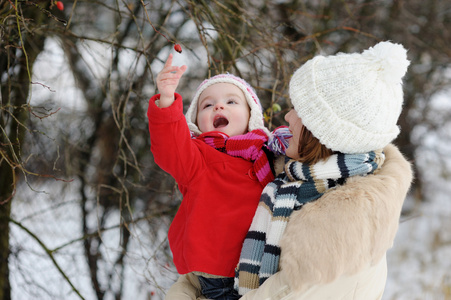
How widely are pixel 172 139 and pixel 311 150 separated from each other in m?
0.45

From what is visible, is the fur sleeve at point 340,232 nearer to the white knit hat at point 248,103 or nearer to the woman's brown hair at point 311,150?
the woman's brown hair at point 311,150

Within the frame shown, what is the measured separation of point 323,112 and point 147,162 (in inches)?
126

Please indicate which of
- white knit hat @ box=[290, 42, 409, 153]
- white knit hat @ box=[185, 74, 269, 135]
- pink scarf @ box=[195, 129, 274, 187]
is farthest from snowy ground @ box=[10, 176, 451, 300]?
white knit hat @ box=[290, 42, 409, 153]

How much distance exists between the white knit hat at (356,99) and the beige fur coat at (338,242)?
5.6 inches

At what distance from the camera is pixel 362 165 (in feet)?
4.92

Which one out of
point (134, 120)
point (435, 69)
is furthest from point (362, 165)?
point (435, 69)

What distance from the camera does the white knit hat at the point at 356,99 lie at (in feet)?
4.74

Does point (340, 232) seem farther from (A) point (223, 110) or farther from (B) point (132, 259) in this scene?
(B) point (132, 259)

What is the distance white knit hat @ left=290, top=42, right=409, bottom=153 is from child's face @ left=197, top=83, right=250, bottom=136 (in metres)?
0.40

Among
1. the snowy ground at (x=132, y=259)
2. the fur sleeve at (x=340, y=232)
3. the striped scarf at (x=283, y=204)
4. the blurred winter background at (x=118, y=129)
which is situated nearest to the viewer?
the fur sleeve at (x=340, y=232)

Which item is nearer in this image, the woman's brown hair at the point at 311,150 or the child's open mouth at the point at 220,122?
the woman's brown hair at the point at 311,150

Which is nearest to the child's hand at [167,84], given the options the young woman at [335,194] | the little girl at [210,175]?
the little girl at [210,175]

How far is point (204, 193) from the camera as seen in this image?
1.66 m

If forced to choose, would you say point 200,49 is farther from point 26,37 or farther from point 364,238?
point 364,238
